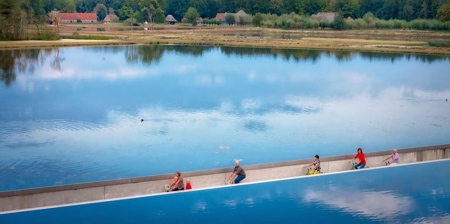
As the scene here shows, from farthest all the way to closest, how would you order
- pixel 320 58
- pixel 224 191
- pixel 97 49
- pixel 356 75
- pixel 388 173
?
1. pixel 97 49
2. pixel 320 58
3. pixel 356 75
4. pixel 388 173
5. pixel 224 191

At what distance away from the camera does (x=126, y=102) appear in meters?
21.5

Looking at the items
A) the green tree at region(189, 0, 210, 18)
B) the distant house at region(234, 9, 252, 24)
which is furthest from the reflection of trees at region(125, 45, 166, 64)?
the green tree at region(189, 0, 210, 18)

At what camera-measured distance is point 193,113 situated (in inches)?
764

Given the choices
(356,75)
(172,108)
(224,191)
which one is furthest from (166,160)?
(356,75)

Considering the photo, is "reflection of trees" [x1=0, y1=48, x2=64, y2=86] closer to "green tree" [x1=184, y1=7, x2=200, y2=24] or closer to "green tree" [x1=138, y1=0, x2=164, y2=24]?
"green tree" [x1=138, y1=0, x2=164, y2=24]

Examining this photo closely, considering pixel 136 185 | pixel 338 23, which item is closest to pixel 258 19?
pixel 338 23

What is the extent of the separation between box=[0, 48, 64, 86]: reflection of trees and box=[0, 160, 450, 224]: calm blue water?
18.4 m

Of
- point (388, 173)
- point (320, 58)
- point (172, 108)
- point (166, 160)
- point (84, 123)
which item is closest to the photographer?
point (388, 173)

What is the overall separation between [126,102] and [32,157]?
26.5 feet

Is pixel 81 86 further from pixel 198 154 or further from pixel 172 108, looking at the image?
pixel 198 154

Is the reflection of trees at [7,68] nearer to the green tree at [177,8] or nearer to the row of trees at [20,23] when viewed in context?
the row of trees at [20,23]

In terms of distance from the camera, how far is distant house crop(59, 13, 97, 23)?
243ft

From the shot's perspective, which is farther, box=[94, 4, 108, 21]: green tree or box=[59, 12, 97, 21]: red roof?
box=[94, 4, 108, 21]: green tree

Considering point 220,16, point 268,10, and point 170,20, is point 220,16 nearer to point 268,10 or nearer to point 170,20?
point 268,10
